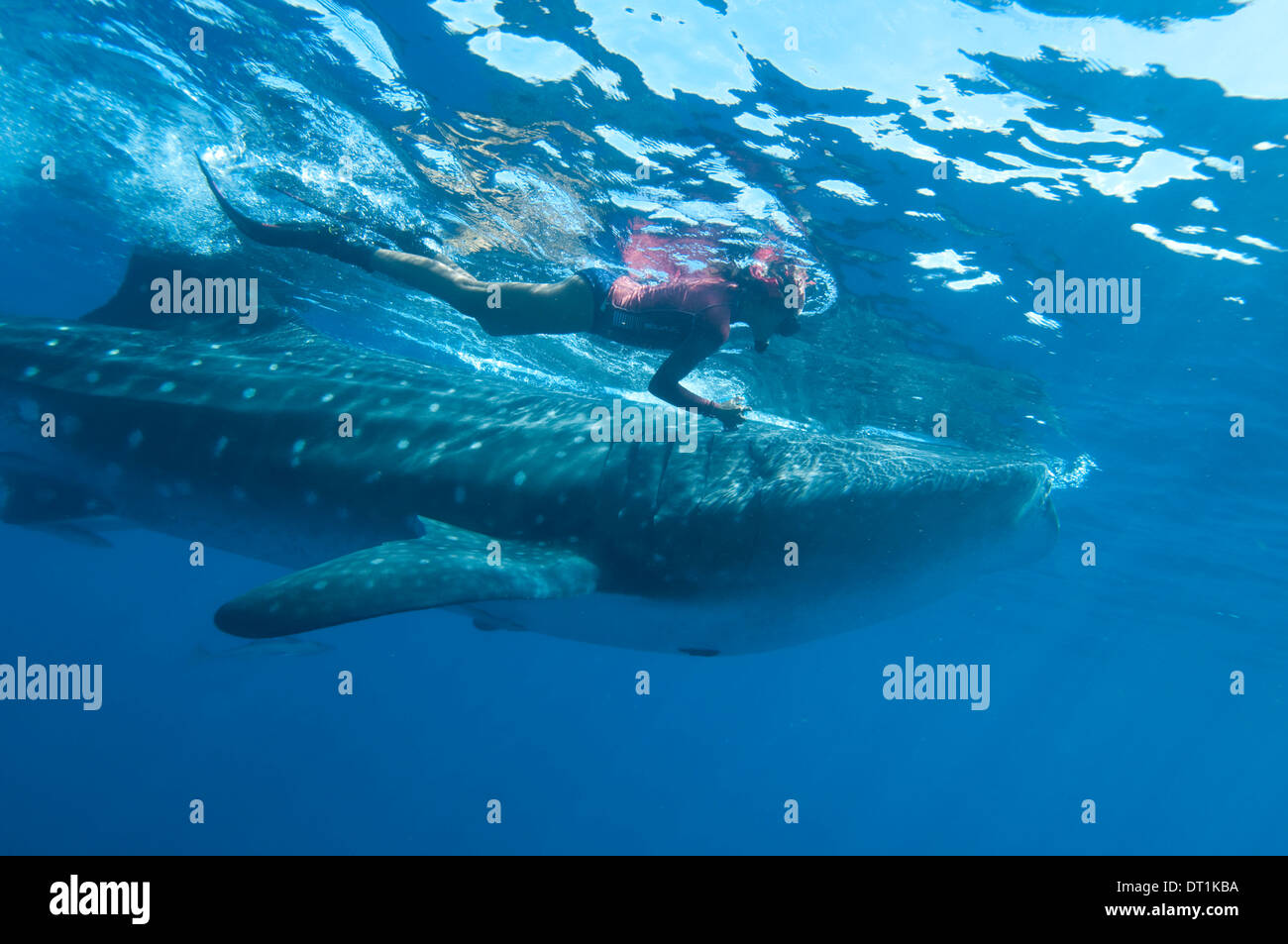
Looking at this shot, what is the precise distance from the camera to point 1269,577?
23328 mm

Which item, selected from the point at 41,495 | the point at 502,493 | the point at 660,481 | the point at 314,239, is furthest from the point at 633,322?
the point at 41,495

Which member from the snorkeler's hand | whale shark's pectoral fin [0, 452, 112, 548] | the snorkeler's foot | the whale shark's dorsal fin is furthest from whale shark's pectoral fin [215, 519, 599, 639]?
the whale shark's dorsal fin

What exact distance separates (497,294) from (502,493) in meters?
2.83

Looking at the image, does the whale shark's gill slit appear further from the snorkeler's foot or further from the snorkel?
the snorkeler's foot

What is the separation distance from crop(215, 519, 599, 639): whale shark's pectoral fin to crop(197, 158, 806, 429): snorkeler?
248 cm

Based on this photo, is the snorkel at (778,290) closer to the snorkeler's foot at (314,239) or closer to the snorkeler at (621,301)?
the snorkeler at (621,301)

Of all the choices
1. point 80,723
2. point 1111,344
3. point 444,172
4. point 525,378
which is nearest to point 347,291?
point 525,378

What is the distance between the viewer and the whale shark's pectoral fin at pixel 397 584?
3.42m

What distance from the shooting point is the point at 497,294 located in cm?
709

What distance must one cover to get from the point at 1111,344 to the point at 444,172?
11856 mm

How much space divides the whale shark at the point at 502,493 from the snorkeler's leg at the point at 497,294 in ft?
3.41

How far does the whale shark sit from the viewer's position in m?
4.77

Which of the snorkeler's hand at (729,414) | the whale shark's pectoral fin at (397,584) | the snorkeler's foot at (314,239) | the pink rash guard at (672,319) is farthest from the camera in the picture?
the snorkeler's foot at (314,239)

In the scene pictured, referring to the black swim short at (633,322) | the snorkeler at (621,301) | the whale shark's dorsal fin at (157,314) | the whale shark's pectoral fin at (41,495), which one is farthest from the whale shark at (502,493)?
the whale shark's dorsal fin at (157,314)
